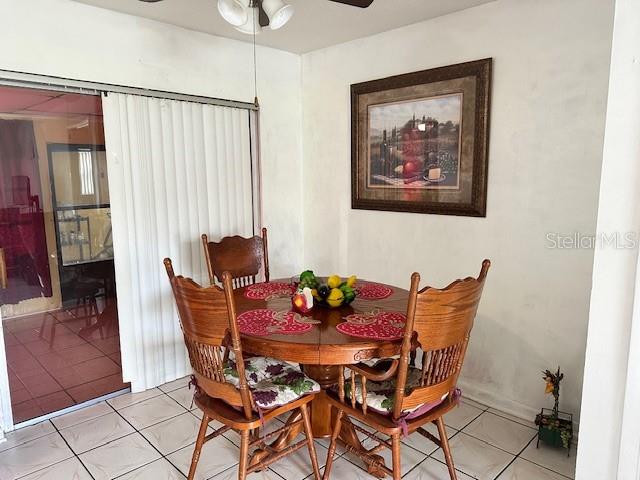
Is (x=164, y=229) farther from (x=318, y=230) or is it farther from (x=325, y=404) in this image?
(x=325, y=404)

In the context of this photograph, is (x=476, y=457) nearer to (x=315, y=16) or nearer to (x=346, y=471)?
(x=346, y=471)

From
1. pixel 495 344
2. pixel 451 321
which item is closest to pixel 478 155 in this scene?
pixel 495 344

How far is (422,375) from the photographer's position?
1.80m

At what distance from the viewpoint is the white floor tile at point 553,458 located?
2188 mm

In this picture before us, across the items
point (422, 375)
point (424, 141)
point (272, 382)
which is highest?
point (424, 141)

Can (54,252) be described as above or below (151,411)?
above

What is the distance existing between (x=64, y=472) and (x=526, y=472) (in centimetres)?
224

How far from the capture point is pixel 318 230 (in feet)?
12.4

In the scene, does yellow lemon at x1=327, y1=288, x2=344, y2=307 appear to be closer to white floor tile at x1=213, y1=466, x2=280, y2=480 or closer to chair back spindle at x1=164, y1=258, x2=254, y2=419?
chair back spindle at x1=164, y1=258, x2=254, y2=419

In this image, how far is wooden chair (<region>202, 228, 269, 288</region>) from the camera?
2.91 m

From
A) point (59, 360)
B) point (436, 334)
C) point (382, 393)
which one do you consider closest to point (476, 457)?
point (382, 393)

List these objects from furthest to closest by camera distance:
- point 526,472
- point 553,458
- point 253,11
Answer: point 553,458 → point 526,472 → point 253,11

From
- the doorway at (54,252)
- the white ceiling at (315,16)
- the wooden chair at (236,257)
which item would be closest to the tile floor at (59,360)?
the doorway at (54,252)

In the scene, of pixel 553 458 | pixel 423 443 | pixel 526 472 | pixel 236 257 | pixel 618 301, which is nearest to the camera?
pixel 618 301
